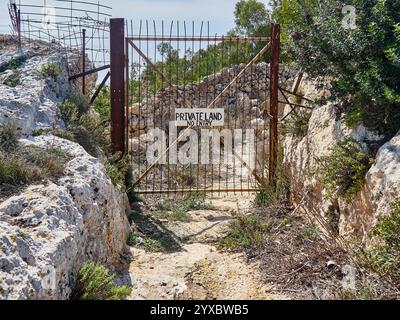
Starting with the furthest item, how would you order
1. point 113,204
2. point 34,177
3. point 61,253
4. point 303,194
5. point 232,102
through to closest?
point 232,102 → point 303,194 → point 113,204 → point 34,177 → point 61,253

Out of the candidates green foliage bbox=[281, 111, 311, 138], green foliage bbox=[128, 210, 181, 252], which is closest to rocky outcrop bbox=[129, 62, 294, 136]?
green foliage bbox=[281, 111, 311, 138]

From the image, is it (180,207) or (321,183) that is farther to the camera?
(180,207)

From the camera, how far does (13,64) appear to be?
20.4ft

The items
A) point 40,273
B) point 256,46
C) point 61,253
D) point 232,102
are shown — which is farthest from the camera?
point 256,46

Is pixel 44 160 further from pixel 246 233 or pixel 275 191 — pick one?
pixel 275 191

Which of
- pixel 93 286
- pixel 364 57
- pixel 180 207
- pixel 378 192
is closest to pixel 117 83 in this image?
pixel 180 207

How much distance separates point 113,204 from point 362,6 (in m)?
3.39

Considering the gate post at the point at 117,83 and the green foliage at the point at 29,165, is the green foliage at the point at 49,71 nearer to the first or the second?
the gate post at the point at 117,83

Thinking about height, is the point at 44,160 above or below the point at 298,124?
below

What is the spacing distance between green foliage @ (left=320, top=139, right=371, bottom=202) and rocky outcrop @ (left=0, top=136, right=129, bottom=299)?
7.57 ft

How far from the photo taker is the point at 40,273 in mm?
2721

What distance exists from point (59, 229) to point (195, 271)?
1.83m

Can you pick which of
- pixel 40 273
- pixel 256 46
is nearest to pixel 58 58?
pixel 40 273
